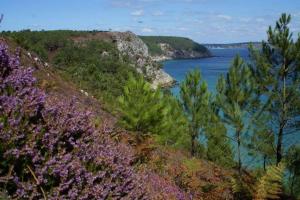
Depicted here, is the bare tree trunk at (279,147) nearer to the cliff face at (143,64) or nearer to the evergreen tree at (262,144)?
the evergreen tree at (262,144)

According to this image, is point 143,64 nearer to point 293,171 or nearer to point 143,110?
point 143,110

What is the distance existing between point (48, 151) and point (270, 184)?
162 inches

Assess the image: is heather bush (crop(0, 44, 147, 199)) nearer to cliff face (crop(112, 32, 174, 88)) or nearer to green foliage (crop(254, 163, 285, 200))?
green foliage (crop(254, 163, 285, 200))

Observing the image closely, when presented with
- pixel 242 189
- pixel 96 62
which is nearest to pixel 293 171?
pixel 242 189

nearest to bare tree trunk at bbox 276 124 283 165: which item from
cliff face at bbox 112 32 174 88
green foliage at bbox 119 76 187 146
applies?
green foliage at bbox 119 76 187 146

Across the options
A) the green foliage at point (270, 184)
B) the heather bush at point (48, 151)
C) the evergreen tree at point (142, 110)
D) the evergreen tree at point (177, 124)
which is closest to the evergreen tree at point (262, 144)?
the evergreen tree at point (142, 110)

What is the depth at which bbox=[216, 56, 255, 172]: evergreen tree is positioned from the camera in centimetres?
2545

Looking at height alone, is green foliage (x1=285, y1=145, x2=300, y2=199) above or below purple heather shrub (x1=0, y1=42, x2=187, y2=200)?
below

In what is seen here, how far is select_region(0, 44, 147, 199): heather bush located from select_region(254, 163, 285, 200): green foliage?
2.65 meters

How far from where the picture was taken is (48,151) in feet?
13.4

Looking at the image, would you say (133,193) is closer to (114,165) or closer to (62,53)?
(114,165)

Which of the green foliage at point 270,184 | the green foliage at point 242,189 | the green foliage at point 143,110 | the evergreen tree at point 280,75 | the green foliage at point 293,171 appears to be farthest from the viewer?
the green foliage at point 143,110

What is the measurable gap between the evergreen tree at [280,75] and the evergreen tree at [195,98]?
40.4 feet

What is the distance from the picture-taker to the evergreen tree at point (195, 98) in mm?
37000
